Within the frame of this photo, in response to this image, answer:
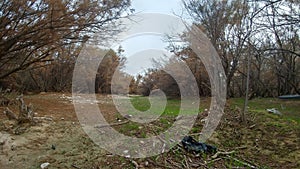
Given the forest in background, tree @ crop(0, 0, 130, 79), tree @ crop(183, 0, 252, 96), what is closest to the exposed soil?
the forest in background

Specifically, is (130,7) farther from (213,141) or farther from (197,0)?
(197,0)

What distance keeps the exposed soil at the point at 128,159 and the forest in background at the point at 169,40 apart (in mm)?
1321

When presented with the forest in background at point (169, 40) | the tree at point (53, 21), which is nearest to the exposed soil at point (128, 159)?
the forest in background at point (169, 40)

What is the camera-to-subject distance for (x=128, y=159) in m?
2.62

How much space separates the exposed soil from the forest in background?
132cm

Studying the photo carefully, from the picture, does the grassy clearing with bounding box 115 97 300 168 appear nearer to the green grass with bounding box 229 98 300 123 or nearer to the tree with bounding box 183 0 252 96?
the green grass with bounding box 229 98 300 123

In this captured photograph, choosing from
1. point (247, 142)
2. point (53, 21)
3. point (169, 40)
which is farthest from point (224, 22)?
point (247, 142)

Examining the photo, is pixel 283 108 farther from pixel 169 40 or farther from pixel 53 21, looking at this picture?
pixel 53 21

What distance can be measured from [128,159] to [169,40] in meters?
8.95

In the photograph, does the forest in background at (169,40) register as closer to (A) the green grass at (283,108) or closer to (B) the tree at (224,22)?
(B) the tree at (224,22)

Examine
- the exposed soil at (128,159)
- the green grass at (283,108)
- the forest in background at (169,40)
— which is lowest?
the exposed soil at (128,159)

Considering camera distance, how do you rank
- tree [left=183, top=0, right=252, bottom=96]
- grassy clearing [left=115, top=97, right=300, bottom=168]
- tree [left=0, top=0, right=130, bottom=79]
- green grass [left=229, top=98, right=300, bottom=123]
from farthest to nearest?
tree [left=183, top=0, right=252, bottom=96], green grass [left=229, top=98, right=300, bottom=123], tree [left=0, top=0, right=130, bottom=79], grassy clearing [left=115, top=97, right=300, bottom=168]

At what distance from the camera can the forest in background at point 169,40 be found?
525cm

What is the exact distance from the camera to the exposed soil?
249 cm
